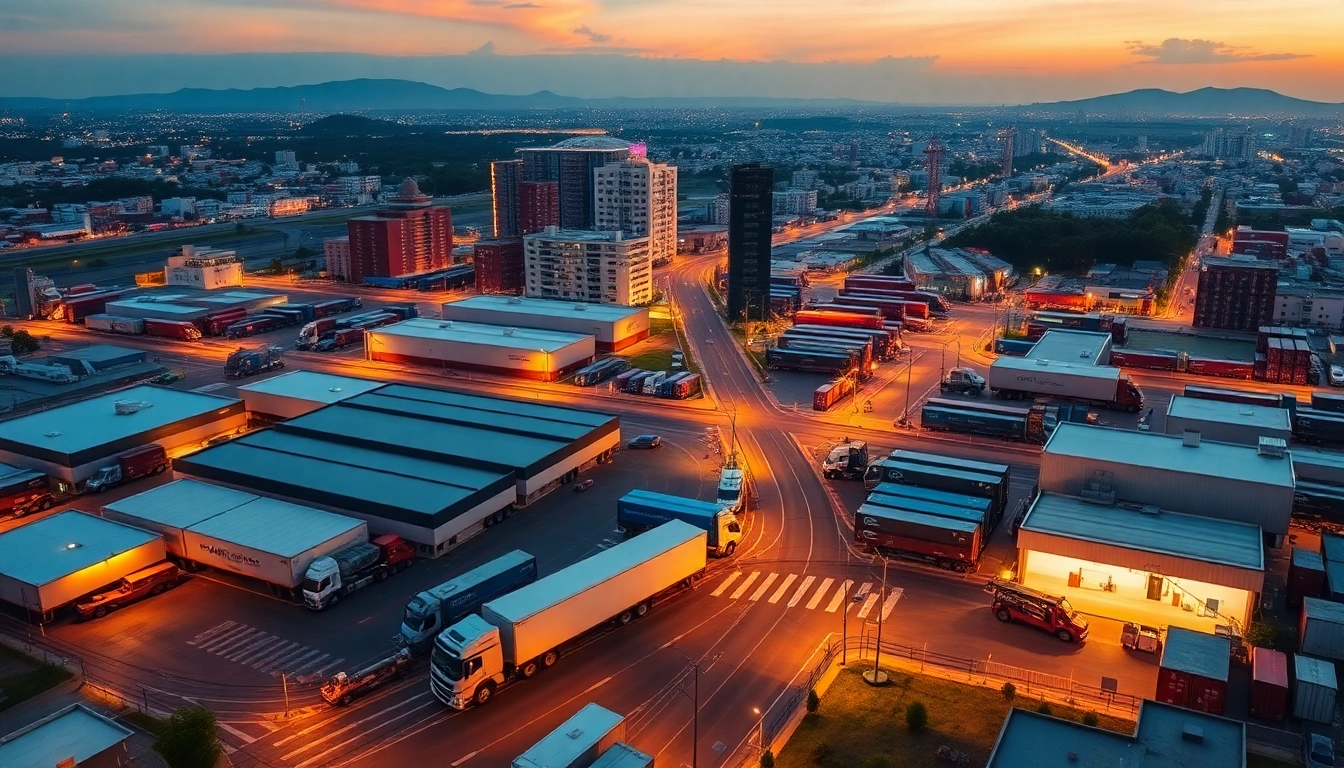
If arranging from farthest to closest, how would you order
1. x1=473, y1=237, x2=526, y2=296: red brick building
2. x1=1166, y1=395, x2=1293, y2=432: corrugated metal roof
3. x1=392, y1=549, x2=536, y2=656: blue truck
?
x1=473, y1=237, x2=526, y2=296: red brick building < x1=1166, y1=395, x2=1293, y2=432: corrugated metal roof < x1=392, y1=549, x2=536, y2=656: blue truck

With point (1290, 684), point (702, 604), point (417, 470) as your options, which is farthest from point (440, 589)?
point (1290, 684)

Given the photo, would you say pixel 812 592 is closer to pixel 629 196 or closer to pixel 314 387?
pixel 314 387

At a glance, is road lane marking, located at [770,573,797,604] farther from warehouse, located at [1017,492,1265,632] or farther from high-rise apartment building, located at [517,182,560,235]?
high-rise apartment building, located at [517,182,560,235]

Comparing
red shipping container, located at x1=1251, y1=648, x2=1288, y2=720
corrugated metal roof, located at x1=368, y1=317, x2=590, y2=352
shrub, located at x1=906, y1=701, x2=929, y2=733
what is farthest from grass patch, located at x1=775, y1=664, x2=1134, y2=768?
corrugated metal roof, located at x1=368, y1=317, x2=590, y2=352

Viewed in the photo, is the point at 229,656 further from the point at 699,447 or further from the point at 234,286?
the point at 234,286

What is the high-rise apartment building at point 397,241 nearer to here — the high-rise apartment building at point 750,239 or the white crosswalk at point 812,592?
the high-rise apartment building at point 750,239

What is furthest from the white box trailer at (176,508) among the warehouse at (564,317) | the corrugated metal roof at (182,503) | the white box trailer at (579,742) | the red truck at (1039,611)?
the warehouse at (564,317)

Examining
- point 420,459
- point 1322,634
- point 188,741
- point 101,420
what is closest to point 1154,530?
point 1322,634
